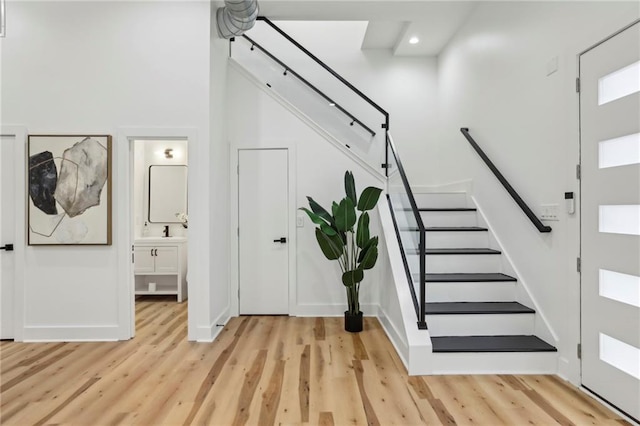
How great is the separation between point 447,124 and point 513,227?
2.39 metres

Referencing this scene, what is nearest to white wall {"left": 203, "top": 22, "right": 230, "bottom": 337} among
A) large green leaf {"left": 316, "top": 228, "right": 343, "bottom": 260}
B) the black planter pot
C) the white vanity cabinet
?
large green leaf {"left": 316, "top": 228, "right": 343, "bottom": 260}

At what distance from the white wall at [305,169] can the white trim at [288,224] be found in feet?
0.04

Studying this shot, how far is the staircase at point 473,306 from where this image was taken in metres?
2.82

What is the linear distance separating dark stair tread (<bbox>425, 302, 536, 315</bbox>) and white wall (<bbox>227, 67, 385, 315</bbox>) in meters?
1.39

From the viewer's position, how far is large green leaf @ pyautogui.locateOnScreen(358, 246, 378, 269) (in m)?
3.86

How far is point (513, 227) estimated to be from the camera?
350 centimetres

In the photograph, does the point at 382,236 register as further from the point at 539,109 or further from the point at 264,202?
the point at 539,109

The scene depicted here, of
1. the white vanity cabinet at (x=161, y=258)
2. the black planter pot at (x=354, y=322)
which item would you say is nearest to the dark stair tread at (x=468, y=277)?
the black planter pot at (x=354, y=322)

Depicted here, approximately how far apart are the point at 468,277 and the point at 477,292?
0.17 metres

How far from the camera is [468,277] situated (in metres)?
3.46

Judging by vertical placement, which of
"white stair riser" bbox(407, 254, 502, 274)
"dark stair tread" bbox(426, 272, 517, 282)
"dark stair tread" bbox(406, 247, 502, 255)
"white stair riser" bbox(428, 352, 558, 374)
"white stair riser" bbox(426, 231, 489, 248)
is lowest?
"white stair riser" bbox(428, 352, 558, 374)

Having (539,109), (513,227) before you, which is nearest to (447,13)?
(539,109)

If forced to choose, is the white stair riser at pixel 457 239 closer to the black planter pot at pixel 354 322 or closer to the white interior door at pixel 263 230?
the black planter pot at pixel 354 322

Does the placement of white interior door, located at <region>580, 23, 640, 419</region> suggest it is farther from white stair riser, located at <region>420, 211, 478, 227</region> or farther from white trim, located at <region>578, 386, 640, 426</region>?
white stair riser, located at <region>420, 211, 478, 227</region>
